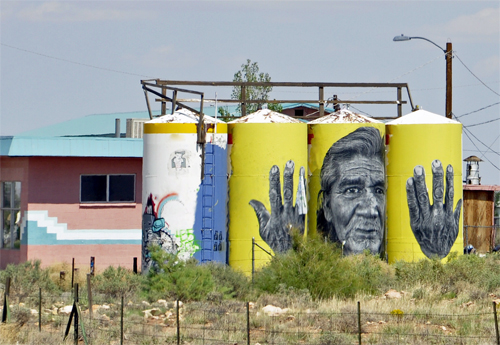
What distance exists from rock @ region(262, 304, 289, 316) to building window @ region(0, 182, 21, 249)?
535 inches

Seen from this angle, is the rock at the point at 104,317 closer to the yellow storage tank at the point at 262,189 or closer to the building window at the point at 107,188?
the yellow storage tank at the point at 262,189

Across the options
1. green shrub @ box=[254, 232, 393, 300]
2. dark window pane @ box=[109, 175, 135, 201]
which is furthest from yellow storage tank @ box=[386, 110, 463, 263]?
dark window pane @ box=[109, 175, 135, 201]

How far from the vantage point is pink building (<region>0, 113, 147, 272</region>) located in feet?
93.5

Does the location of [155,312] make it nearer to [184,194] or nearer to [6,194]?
[184,194]

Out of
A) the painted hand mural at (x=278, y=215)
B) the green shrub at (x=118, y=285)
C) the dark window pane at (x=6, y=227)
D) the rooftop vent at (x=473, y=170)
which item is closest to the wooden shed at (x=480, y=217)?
the rooftop vent at (x=473, y=170)

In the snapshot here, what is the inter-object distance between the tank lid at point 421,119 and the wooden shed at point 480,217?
9.29m

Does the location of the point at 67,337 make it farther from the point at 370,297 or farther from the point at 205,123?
the point at 205,123

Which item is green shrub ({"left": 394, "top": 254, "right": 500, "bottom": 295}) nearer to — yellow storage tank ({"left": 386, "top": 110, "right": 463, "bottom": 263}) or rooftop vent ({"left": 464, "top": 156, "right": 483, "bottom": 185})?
yellow storage tank ({"left": 386, "top": 110, "right": 463, "bottom": 263})

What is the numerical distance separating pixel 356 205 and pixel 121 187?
10.2 metres

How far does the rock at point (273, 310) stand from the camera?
1814 centimetres

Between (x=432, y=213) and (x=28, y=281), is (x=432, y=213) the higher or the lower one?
the higher one

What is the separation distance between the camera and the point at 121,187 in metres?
30.5

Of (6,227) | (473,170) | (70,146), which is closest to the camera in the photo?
(70,146)

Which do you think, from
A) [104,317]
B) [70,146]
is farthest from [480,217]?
[104,317]
